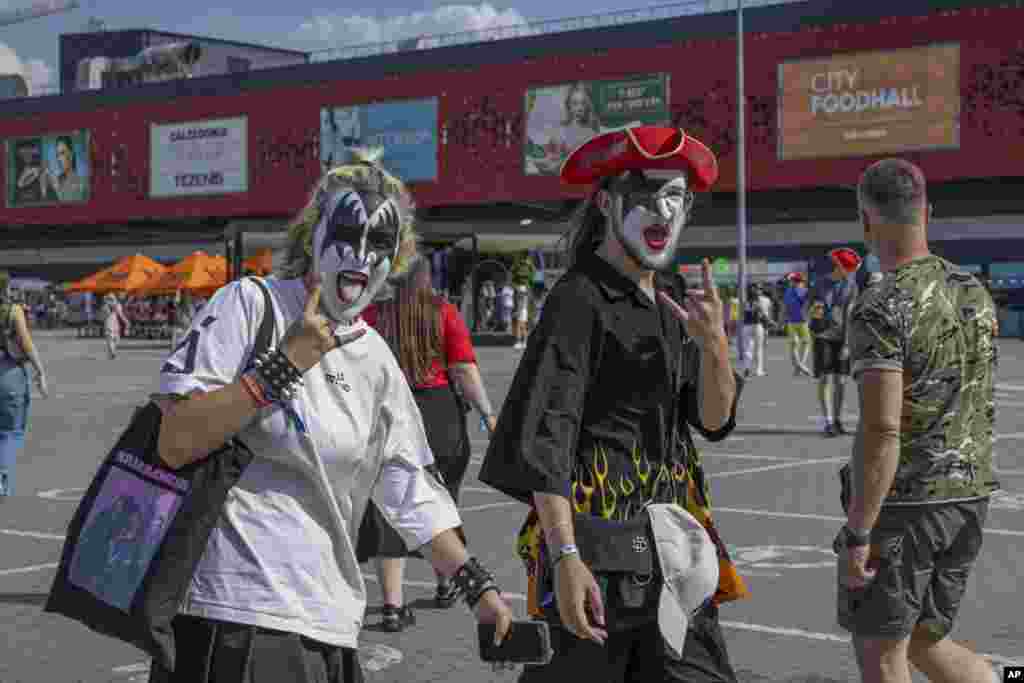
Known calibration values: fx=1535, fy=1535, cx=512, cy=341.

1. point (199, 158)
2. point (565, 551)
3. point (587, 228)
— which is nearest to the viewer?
point (565, 551)

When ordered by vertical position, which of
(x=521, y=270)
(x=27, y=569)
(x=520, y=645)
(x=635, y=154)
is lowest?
(x=27, y=569)

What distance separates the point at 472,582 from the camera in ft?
11.2

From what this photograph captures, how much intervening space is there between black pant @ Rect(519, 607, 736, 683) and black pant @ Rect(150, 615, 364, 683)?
68 cm

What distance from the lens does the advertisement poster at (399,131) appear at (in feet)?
199

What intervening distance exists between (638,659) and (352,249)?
124 centimetres

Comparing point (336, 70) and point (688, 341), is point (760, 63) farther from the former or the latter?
point (688, 341)

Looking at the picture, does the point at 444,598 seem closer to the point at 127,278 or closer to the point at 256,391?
the point at 256,391

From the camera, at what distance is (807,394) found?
23.0 metres

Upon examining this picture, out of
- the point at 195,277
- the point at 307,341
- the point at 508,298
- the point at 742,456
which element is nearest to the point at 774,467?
the point at 742,456

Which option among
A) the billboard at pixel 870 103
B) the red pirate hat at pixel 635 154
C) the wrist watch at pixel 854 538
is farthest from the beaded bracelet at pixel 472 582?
the billboard at pixel 870 103

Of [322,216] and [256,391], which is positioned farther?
[322,216]

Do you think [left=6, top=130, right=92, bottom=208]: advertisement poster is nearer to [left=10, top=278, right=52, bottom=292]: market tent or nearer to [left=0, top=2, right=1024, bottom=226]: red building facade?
[left=0, top=2, right=1024, bottom=226]: red building facade

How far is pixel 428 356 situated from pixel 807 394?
1617cm

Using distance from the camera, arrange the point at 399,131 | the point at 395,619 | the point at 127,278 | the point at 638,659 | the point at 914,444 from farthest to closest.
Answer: the point at 399,131
the point at 127,278
the point at 395,619
the point at 914,444
the point at 638,659
